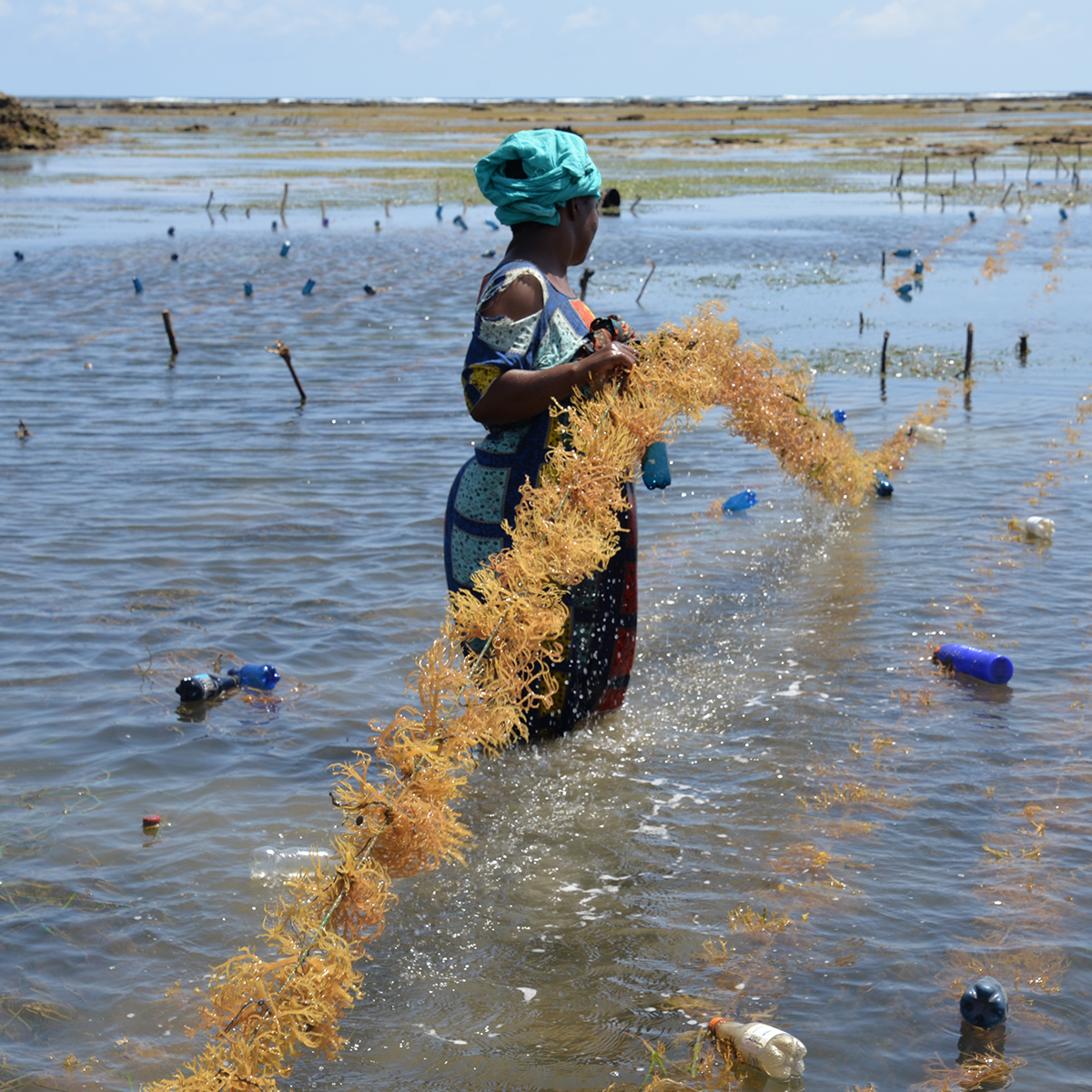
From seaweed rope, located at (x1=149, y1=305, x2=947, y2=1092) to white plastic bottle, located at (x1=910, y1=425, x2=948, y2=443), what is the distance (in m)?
5.56

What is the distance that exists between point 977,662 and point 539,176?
3.19m

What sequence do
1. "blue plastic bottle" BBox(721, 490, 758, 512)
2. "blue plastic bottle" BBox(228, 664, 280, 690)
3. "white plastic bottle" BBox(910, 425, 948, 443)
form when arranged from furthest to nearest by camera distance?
"white plastic bottle" BBox(910, 425, 948, 443), "blue plastic bottle" BBox(721, 490, 758, 512), "blue plastic bottle" BBox(228, 664, 280, 690)

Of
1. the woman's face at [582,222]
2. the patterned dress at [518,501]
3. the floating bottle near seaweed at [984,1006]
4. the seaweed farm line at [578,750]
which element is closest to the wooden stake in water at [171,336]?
the seaweed farm line at [578,750]

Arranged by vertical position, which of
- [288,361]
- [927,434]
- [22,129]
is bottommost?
[927,434]

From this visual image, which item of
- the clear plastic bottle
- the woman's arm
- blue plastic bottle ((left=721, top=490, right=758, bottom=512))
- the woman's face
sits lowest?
the clear plastic bottle

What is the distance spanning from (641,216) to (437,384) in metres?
19.3

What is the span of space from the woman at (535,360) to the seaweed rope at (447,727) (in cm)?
13

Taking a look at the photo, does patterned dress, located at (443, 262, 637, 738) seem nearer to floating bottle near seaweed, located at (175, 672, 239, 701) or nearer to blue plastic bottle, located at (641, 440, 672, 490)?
blue plastic bottle, located at (641, 440, 672, 490)

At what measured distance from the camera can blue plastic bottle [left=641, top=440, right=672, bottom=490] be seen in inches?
160

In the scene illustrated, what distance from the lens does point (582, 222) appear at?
3.94 metres

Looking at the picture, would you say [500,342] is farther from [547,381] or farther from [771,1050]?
[771,1050]

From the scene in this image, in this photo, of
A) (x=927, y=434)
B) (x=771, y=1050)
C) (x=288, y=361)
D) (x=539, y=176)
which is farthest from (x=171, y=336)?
(x=771, y=1050)

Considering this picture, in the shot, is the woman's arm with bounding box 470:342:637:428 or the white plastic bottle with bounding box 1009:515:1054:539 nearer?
the woman's arm with bounding box 470:342:637:428

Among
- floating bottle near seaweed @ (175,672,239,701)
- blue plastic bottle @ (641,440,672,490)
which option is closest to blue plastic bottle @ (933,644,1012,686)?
blue plastic bottle @ (641,440,672,490)
